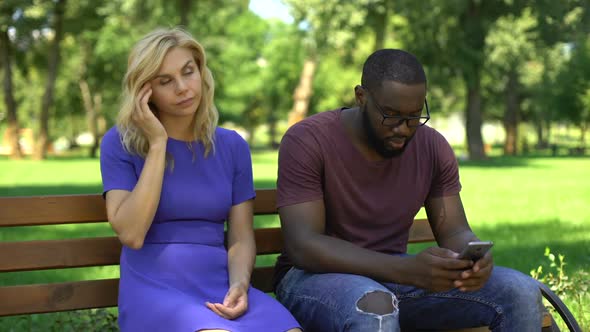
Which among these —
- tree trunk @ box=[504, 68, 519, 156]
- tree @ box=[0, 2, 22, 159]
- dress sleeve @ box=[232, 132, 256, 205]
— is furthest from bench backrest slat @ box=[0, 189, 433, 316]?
tree trunk @ box=[504, 68, 519, 156]

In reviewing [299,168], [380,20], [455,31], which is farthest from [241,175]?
[380,20]

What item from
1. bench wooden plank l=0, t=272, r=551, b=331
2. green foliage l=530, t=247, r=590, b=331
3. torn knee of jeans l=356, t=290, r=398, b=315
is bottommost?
green foliage l=530, t=247, r=590, b=331

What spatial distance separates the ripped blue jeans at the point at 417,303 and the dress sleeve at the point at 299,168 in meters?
0.34

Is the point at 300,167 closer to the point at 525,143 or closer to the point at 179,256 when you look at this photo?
the point at 179,256

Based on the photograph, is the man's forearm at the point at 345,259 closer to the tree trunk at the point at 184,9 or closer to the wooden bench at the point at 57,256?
the wooden bench at the point at 57,256

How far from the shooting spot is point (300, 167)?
3.85m

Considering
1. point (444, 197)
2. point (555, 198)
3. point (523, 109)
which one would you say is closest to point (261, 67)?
point (523, 109)

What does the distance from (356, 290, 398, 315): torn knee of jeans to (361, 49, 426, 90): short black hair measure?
3.09 feet

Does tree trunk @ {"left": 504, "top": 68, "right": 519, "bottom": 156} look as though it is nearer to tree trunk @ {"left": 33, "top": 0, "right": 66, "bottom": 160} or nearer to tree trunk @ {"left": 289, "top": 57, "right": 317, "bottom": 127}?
tree trunk @ {"left": 289, "top": 57, "right": 317, "bottom": 127}

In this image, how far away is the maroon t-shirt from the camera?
387 cm

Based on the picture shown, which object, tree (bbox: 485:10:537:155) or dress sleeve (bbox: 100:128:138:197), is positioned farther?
tree (bbox: 485:10:537:155)

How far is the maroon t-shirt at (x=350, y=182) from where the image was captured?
387 cm

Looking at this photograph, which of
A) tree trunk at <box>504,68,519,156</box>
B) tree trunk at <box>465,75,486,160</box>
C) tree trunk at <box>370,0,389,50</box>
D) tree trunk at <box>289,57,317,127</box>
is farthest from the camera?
tree trunk at <box>504,68,519,156</box>

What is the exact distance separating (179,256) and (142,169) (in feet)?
1.28
